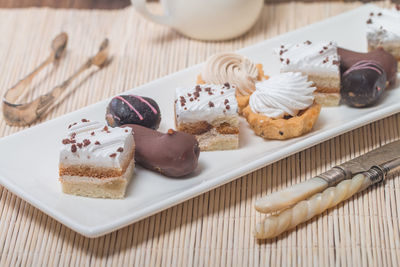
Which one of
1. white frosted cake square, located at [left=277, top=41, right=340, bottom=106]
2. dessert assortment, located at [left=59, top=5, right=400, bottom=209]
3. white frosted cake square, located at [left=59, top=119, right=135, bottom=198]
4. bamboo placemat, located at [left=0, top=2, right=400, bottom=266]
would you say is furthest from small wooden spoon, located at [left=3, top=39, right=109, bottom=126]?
white frosted cake square, located at [left=277, top=41, right=340, bottom=106]

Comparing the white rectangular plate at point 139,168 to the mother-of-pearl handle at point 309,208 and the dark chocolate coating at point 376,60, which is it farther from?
the mother-of-pearl handle at point 309,208

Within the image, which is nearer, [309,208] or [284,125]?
[309,208]

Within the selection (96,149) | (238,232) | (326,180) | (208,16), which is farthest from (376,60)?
(96,149)

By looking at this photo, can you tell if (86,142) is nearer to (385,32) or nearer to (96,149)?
(96,149)

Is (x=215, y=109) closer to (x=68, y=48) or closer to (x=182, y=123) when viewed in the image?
(x=182, y=123)

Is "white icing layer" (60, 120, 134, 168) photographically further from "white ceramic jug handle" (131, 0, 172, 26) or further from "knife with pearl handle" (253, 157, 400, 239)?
"white ceramic jug handle" (131, 0, 172, 26)

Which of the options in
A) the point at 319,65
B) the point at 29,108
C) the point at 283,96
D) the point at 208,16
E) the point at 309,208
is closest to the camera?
the point at 309,208

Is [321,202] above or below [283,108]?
below

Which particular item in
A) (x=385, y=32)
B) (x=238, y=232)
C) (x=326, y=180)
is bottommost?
(x=238, y=232)
